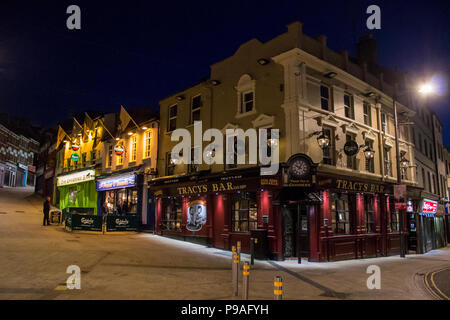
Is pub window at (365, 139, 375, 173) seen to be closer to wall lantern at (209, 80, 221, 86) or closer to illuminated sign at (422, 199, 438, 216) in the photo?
illuminated sign at (422, 199, 438, 216)

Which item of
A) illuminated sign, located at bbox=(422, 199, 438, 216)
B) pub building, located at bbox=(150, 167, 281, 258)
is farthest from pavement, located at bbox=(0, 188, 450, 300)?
illuminated sign, located at bbox=(422, 199, 438, 216)

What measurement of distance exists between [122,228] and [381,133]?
59.5 feet

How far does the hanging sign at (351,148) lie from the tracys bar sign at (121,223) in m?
14.8

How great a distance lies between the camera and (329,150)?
17.9 metres

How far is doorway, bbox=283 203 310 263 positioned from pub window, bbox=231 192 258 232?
165 cm

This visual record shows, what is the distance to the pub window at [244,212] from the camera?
17266 millimetres

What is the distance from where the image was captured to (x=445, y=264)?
17047 millimetres

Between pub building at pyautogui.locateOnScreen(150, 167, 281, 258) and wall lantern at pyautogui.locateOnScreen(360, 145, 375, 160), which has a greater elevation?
wall lantern at pyautogui.locateOnScreen(360, 145, 375, 160)

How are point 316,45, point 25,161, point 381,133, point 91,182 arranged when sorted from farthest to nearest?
1. point 25,161
2. point 91,182
3. point 381,133
4. point 316,45

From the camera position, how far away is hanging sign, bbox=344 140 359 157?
17.2 m

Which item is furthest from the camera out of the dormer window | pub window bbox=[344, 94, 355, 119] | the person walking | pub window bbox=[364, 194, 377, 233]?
the person walking

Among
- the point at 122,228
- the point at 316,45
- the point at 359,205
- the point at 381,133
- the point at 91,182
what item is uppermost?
the point at 316,45

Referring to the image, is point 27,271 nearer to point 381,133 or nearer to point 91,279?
point 91,279
